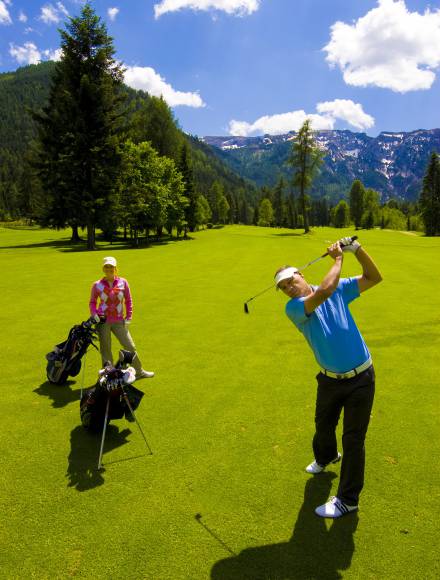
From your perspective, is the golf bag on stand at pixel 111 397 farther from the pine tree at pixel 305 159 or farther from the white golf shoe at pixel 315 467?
the pine tree at pixel 305 159

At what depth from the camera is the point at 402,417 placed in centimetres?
749

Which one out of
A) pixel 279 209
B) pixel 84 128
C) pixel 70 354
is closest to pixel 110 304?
pixel 70 354

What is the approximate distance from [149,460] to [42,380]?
476 centimetres

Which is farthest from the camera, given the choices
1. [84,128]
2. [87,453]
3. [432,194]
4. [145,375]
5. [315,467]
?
[432,194]

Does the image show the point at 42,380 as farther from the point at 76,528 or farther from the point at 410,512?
the point at 410,512

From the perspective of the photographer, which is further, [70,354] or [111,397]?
[70,354]

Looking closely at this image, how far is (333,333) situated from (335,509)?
7.81 feet

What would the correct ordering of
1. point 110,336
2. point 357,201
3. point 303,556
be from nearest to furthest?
point 303,556
point 110,336
point 357,201

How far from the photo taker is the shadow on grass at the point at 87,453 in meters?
5.87

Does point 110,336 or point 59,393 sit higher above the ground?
point 110,336

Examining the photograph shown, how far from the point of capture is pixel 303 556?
449cm

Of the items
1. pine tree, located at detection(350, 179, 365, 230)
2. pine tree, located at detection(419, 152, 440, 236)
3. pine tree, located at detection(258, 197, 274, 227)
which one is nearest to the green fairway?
pine tree, located at detection(419, 152, 440, 236)

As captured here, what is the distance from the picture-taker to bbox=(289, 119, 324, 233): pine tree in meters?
63.6

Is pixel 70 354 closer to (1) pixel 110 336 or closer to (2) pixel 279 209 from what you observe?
(1) pixel 110 336
